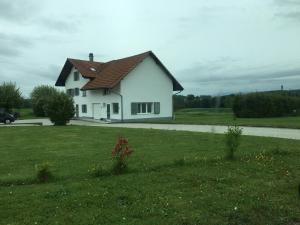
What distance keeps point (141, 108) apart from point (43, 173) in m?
37.4

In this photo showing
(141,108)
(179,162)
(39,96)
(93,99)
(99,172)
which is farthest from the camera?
→ (39,96)

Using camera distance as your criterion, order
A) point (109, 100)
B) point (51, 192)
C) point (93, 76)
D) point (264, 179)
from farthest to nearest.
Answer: point (93, 76)
point (109, 100)
point (264, 179)
point (51, 192)

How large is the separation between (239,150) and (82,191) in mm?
7086

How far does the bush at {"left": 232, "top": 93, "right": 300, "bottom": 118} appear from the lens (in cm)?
4669

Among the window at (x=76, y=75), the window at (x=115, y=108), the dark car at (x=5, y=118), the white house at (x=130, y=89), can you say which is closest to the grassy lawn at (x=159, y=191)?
the white house at (x=130, y=89)

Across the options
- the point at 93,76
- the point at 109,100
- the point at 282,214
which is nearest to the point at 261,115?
the point at 109,100

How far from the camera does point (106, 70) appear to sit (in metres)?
50.2

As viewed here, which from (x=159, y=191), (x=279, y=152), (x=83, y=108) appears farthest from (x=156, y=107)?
(x=159, y=191)

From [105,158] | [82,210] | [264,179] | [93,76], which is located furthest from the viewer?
[93,76]

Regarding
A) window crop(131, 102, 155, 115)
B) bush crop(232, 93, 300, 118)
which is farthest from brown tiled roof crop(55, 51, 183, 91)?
bush crop(232, 93, 300, 118)

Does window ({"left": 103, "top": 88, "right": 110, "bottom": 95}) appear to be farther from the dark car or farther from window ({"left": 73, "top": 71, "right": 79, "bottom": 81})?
the dark car

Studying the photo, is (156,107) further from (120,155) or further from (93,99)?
(120,155)

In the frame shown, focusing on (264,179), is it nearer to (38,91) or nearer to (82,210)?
(82,210)

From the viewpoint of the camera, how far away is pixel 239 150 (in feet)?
44.9
